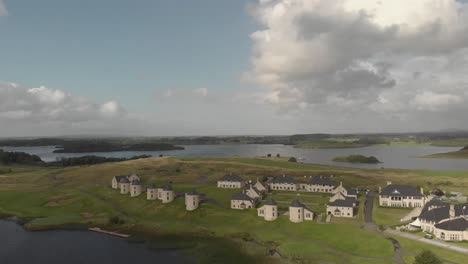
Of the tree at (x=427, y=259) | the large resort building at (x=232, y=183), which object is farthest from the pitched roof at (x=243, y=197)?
the tree at (x=427, y=259)

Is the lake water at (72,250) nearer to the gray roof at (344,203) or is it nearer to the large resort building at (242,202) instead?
the large resort building at (242,202)

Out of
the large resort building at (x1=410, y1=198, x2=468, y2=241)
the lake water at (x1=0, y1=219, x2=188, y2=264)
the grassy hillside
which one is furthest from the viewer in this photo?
the lake water at (x1=0, y1=219, x2=188, y2=264)

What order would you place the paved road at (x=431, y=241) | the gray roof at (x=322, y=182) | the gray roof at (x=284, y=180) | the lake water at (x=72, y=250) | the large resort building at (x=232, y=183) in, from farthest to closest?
1. the large resort building at (x=232, y=183)
2. the gray roof at (x=284, y=180)
3. the gray roof at (x=322, y=182)
4. the lake water at (x=72, y=250)
5. the paved road at (x=431, y=241)

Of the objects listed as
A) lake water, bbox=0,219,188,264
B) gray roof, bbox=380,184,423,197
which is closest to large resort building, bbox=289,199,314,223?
lake water, bbox=0,219,188,264

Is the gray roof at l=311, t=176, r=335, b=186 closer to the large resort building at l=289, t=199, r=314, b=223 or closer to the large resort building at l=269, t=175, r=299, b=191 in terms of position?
the large resort building at l=269, t=175, r=299, b=191

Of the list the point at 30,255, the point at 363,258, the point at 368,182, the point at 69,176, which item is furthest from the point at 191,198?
the point at 69,176

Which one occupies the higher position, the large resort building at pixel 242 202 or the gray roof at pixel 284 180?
the gray roof at pixel 284 180

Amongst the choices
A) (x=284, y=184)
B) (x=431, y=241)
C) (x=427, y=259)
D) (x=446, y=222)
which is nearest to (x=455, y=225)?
(x=446, y=222)

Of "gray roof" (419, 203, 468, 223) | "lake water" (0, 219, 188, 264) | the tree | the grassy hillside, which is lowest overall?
"lake water" (0, 219, 188, 264)
